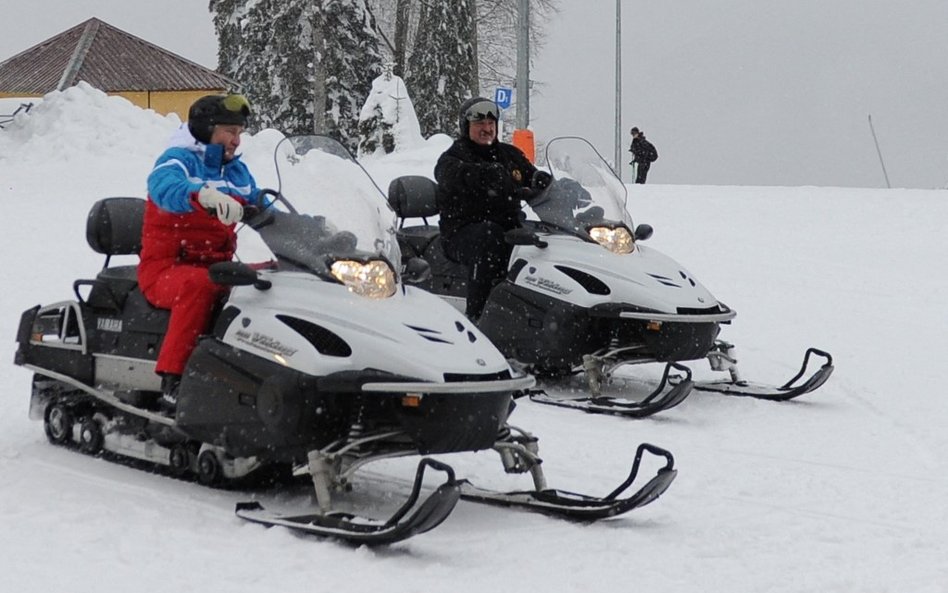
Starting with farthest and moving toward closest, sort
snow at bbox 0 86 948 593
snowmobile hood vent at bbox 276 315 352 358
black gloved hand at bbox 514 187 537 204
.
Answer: black gloved hand at bbox 514 187 537 204
snowmobile hood vent at bbox 276 315 352 358
snow at bbox 0 86 948 593

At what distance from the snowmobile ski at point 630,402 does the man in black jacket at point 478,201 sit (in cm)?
84

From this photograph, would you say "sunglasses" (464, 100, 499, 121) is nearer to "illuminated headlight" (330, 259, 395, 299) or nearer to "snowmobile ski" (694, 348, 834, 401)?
"snowmobile ski" (694, 348, 834, 401)

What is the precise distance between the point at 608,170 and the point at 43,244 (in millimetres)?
6829

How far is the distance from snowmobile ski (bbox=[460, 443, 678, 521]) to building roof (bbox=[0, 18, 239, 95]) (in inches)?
1415

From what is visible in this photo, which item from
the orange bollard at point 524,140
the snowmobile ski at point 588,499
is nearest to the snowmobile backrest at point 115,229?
the snowmobile ski at point 588,499

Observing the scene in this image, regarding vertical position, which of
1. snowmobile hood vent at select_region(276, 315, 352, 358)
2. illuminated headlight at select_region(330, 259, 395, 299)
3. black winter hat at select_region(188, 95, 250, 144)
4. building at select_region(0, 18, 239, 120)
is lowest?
snowmobile hood vent at select_region(276, 315, 352, 358)

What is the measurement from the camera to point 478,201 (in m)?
7.98

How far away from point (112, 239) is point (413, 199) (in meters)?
2.87

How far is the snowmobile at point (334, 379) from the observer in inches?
188

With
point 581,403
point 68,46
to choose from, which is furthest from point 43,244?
point 68,46

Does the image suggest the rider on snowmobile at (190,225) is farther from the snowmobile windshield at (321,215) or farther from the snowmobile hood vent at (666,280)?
the snowmobile hood vent at (666,280)

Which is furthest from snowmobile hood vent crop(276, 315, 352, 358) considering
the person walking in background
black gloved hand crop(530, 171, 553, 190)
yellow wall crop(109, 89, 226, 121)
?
yellow wall crop(109, 89, 226, 121)

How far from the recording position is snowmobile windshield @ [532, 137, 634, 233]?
7.93 m

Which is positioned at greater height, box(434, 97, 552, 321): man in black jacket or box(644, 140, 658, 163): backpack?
box(644, 140, 658, 163): backpack
